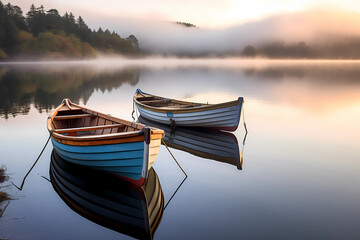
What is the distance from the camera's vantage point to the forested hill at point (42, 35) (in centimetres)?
11819

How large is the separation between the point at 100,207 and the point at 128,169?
1.37 meters

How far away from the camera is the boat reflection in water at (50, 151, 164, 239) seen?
7441mm

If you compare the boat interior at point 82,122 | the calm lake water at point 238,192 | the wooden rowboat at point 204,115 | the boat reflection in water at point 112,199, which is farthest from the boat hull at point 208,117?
the boat reflection in water at point 112,199

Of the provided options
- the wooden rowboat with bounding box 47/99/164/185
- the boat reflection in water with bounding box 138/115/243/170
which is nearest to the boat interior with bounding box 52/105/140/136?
the wooden rowboat with bounding box 47/99/164/185

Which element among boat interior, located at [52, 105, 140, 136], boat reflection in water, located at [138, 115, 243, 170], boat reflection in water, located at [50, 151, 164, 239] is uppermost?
boat interior, located at [52, 105, 140, 136]

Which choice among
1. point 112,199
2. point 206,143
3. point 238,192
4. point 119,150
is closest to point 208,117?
point 206,143

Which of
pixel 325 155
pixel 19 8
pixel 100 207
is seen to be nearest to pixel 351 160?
pixel 325 155

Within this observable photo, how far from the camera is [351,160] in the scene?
1243cm

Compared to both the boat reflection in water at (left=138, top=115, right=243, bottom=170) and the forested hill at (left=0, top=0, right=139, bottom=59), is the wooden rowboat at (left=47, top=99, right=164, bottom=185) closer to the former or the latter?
the boat reflection in water at (left=138, top=115, right=243, bottom=170)

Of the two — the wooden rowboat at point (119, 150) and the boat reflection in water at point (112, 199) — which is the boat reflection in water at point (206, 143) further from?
the wooden rowboat at point (119, 150)

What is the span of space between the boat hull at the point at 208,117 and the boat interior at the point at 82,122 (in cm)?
552

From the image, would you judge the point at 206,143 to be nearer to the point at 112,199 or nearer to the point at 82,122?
the point at 82,122

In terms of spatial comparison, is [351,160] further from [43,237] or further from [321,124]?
[43,237]

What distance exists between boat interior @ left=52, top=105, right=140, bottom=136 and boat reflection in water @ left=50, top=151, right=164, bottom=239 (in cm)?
180
